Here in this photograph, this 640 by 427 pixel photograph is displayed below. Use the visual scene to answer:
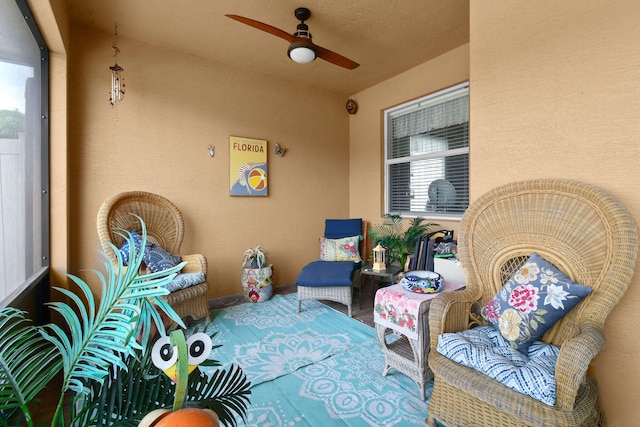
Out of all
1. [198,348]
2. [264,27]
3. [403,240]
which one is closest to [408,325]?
[198,348]

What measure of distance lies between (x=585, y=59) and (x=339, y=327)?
2424 mm

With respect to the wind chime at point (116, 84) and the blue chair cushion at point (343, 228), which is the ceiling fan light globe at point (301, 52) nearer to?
the wind chime at point (116, 84)

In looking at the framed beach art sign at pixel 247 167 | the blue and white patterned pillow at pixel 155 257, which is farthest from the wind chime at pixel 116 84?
the blue and white patterned pillow at pixel 155 257

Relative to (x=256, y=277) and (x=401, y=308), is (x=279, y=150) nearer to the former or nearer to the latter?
(x=256, y=277)

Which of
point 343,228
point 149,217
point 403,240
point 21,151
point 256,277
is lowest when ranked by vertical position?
point 256,277

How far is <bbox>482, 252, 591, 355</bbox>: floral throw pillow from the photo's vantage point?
1.27m

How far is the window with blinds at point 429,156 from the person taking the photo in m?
3.16

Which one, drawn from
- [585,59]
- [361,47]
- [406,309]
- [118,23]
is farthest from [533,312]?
[118,23]

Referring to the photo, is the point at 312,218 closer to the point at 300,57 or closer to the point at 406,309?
the point at 300,57

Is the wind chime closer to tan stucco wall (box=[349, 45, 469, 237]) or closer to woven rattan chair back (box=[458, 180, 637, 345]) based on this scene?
tan stucco wall (box=[349, 45, 469, 237])

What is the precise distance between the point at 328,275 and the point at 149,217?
1.82m

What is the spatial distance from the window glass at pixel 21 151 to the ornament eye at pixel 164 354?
1475mm

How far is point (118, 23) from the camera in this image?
2570 millimetres

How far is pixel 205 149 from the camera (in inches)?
126
